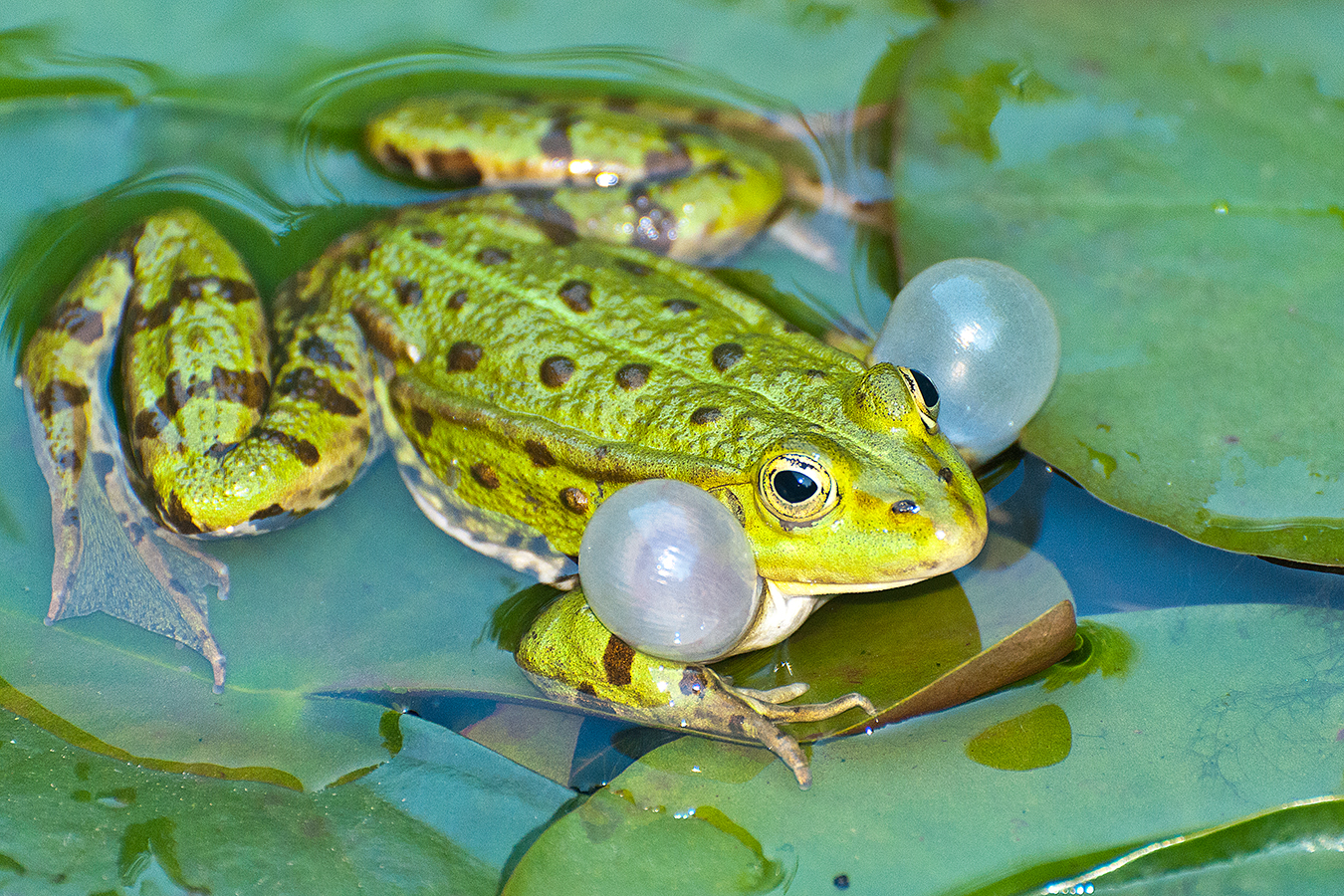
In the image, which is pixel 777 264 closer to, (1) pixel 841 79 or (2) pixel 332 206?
(1) pixel 841 79

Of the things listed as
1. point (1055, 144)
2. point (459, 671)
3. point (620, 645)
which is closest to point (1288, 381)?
point (1055, 144)

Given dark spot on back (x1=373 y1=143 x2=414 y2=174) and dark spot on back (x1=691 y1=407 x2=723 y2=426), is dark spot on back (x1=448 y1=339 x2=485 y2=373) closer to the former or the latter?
dark spot on back (x1=691 y1=407 x2=723 y2=426)

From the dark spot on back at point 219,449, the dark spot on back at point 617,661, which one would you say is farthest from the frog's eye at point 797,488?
the dark spot on back at point 219,449

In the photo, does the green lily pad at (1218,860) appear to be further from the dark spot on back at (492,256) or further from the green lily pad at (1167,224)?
the dark spot on back at (492,256)

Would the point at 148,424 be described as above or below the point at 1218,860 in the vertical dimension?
above

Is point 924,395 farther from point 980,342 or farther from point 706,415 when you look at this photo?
point 706,415

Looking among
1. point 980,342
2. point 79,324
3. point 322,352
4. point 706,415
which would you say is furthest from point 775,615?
point 79,324
